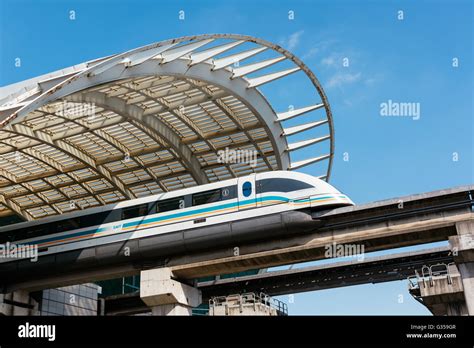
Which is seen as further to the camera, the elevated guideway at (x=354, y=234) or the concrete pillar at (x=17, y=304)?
the concrete pillar at (x=17, y=304)

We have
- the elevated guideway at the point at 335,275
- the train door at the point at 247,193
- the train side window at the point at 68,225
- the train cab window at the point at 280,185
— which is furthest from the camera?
the elevated guideway at the point at 335,275

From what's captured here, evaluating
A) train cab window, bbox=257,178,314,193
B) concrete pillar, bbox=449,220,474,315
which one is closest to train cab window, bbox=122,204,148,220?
train cab window, bbox=257,178,314,193

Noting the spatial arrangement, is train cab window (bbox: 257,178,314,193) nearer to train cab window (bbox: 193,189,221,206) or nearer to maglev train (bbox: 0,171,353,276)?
maglev train (bbox: 0,171,353,276)

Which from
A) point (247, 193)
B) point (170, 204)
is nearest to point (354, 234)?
point (247, 193)

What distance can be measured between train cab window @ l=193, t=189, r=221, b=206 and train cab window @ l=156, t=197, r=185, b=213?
0.72 metres

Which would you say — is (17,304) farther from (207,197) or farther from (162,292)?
(207,197)

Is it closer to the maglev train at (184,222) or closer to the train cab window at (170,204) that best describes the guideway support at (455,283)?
the maglev train at (184,222)

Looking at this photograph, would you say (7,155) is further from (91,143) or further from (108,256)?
(108,256)

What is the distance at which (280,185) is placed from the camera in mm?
23359

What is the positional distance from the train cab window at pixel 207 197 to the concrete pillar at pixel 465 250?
951 centimetres

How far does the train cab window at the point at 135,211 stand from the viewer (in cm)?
2611

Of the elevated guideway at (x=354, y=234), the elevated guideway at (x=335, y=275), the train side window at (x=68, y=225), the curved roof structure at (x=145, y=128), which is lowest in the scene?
the elevated guideway at (x=335, y=275)

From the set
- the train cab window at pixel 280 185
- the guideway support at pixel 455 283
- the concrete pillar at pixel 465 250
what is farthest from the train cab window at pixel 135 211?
the concrete pillar at pixel 465 250

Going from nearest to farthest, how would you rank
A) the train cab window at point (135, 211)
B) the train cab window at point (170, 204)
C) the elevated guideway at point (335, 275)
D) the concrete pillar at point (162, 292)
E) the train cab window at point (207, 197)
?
1. the train cab window at point (207, 197)
2. the concrete pillar at point (162, 292)
3. the train cab window at point (170, 204)
4. the train cab window at point (135, 211)
5. the elevated guideway at point (335, 275)
